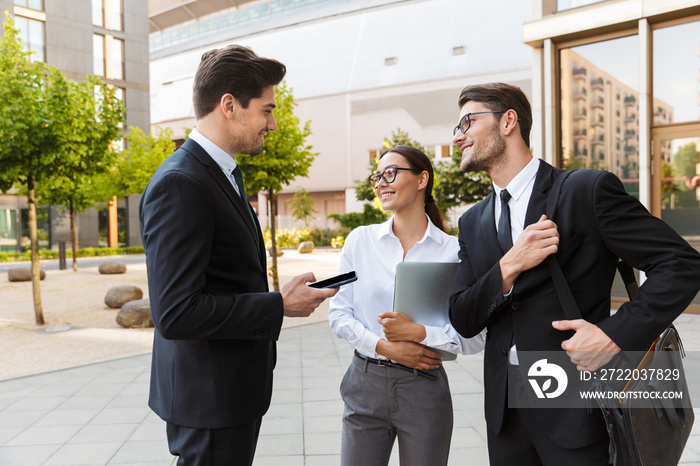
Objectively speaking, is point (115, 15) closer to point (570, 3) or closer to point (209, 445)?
point (570, 3)

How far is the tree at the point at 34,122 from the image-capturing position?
9.45 meters

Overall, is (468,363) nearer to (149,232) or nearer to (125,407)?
(125,407)

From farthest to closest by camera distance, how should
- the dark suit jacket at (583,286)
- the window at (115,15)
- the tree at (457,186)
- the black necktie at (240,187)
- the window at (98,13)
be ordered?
the window at (115,15)
the window at (98,13)
the tree at (457,186)
the black necktie at (240,187)
the dark suit jacket at (583,286)

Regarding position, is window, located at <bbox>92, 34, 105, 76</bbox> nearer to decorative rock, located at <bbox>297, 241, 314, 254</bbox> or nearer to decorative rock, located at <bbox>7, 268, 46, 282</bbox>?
decorative rock, located at <bbox>297, 241, 314, 254</bbox>

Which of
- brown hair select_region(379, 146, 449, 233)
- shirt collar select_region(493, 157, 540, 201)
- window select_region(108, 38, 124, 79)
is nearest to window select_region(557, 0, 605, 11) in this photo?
brown hair select_region(379, 146, 449, 233)

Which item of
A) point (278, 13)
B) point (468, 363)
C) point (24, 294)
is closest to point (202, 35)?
point (278, 13)

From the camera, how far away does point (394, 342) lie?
7.27 feet

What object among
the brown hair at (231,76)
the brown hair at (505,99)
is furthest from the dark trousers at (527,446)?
the brown hair at (231,76)

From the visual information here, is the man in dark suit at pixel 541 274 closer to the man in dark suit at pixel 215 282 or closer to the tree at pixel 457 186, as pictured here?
the man in dark suit at pixel 215 282

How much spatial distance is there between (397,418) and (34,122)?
965 cm

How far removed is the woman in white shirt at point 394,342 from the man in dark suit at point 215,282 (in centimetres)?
45

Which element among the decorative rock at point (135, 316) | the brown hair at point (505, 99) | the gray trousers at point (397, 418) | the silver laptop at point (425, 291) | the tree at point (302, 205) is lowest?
the decorative rock at point (135, 316)

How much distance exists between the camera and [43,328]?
33.0 ft

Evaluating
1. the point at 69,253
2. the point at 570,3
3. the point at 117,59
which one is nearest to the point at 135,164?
the point at 69,253
